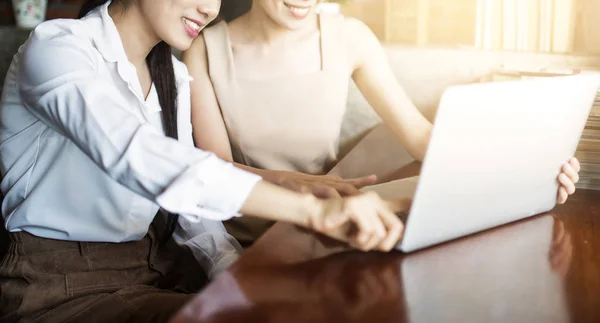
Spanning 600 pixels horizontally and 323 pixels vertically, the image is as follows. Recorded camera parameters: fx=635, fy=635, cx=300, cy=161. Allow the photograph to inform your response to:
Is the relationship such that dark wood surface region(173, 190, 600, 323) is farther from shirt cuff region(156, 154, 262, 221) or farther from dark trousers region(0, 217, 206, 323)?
dark trousers region(0, 217, 206, 323)

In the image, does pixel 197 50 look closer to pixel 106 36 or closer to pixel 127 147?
pixel 106 36

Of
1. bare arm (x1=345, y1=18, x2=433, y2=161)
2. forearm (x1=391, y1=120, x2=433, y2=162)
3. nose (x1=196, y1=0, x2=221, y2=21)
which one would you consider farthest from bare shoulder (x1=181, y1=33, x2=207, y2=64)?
forearm (x1=391, y1=120, x2=433, y2=162)

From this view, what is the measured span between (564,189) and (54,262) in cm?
70

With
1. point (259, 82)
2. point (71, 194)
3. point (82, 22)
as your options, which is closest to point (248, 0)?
point (259, 82)

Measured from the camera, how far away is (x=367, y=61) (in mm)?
1139

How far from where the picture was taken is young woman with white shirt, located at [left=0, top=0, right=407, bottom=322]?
696mm

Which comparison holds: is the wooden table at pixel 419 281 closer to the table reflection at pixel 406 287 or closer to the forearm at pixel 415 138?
the table reflection at pixel 406 287

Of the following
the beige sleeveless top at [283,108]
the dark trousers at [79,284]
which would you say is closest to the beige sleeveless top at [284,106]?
the beige sleeveless top at [283,108]

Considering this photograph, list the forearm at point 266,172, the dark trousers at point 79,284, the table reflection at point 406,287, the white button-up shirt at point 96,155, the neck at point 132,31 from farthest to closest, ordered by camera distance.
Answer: the forearm at point 266,172 → the neck at point 132,31 → the dark trousers at point 79,284 → the white button-up shirt at point 96,155 → the table reflection at point 406,287

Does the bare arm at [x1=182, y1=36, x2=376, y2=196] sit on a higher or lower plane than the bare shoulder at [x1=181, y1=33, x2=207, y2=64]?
lower

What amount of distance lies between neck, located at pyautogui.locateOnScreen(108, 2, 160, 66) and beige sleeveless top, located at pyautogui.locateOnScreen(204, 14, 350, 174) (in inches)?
5.3

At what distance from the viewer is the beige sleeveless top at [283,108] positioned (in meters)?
1.08

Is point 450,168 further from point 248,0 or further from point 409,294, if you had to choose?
point 248,0

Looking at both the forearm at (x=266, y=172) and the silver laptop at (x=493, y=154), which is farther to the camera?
the forearm at (x=266, y=172)
